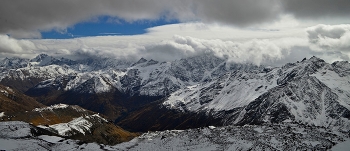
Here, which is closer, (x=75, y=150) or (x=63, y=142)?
(x=75, y=150)

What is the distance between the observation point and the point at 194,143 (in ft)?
322

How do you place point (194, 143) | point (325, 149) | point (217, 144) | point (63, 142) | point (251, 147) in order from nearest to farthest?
point (325, 149) < point (251, 147) < point (217, 144) < point (194, 143) < point (63, 142)

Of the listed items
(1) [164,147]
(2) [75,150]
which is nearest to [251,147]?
(1) [164,147]

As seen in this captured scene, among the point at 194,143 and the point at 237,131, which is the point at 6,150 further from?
the point at 237,131

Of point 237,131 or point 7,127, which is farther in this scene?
point 7,127

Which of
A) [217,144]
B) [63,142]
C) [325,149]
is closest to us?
[325,149]

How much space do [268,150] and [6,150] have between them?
240 ft

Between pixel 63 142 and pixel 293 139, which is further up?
pixel 293 139

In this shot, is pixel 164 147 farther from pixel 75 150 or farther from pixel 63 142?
pixel 63 142

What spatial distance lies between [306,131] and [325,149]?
21.1 metres

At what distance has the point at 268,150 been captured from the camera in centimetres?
7744

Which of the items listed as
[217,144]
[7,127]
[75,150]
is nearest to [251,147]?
[217,144]

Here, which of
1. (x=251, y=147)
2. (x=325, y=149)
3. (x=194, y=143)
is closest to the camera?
(x=325, y=149)

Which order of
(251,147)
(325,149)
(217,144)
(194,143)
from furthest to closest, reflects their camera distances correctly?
(194,143) < (217,144) < (251,147) < (325,149)
